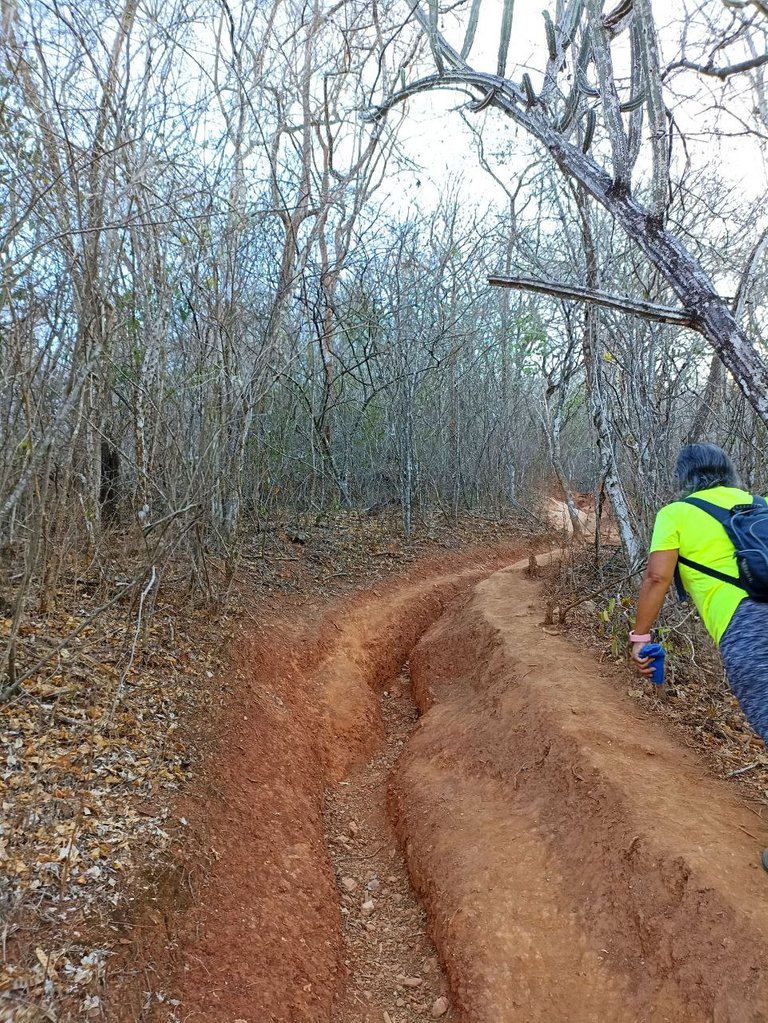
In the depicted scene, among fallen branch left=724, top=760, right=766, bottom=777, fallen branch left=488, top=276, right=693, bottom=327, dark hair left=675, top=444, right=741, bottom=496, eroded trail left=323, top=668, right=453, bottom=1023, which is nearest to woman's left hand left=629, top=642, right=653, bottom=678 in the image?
dark hair left=675, top=444, right=741, bottom=496

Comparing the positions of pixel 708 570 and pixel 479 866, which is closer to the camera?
pixel 708 570

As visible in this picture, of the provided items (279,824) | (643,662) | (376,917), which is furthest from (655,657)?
(279,824)

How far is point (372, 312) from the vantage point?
1106 cm

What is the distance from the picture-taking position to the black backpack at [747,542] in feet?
9.05

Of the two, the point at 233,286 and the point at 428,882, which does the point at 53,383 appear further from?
the point at 428,882

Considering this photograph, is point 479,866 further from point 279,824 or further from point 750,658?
point 750,658

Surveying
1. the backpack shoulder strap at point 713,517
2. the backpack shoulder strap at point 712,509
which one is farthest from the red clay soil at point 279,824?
the backpack shoulder strap at point 712,509

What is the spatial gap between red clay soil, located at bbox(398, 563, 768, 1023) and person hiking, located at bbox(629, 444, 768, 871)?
46cm

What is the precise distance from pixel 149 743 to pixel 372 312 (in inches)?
349

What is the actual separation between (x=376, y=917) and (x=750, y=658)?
9.58 ft

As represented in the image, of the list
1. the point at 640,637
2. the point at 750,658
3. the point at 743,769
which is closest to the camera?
the point at 750,658

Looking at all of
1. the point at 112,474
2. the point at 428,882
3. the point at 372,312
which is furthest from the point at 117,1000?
the point at 372,312

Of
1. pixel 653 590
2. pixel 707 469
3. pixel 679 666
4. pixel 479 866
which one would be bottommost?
pixel 479 866

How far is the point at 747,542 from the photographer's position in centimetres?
282
